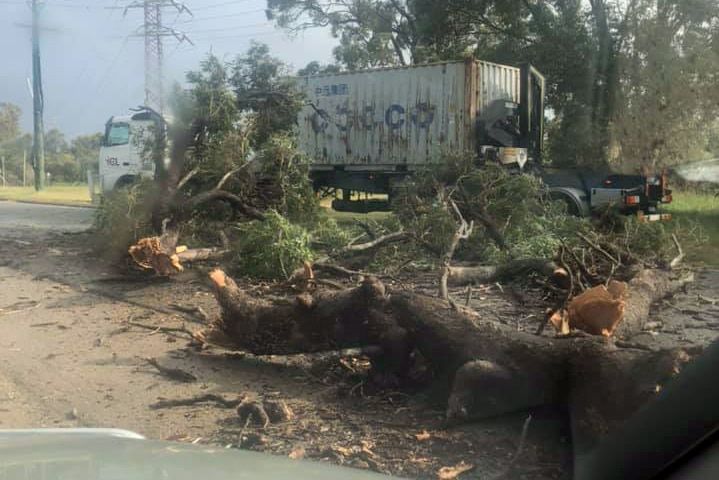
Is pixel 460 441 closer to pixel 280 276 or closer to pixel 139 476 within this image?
pixel 139 476

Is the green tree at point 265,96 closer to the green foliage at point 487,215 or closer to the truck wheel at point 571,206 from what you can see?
the green foliage at point 487,215

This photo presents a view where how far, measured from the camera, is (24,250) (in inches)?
455

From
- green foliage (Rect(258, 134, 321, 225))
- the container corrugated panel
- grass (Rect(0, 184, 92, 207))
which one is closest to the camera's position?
green foliage (Rect(258, 134, 321, 225))

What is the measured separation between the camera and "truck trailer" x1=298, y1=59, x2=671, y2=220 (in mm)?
13812

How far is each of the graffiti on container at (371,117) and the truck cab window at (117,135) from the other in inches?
237

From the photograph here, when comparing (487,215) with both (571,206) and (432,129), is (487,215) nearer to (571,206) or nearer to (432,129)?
(571,206)

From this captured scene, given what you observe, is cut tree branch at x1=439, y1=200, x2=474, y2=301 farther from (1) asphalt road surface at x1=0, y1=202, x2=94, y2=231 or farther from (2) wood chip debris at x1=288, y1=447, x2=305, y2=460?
(1) asphalt road surface at x1=0, y1=202, x2=94, y2=231

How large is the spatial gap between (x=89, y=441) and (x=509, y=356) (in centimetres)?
252

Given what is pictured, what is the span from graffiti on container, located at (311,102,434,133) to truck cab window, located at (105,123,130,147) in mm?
6009

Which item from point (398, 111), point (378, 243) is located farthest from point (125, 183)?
point (378, 243)

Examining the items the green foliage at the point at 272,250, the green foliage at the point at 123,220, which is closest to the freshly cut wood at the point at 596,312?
the green foliage at the point at 272,250

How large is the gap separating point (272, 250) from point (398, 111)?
28.0 ft

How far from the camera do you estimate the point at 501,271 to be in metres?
7.57

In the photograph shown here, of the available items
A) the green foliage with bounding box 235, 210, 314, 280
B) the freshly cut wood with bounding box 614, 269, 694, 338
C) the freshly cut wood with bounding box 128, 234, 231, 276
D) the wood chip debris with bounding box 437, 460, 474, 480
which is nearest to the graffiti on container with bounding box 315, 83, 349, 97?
the green foliage with bounding box 235, 210, 314, 280
